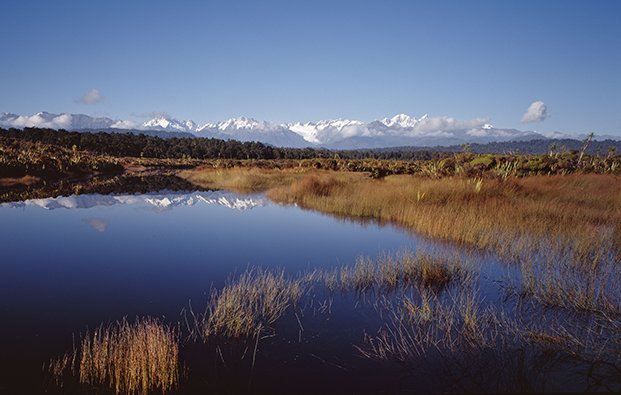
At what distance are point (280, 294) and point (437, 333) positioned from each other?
10.3ft

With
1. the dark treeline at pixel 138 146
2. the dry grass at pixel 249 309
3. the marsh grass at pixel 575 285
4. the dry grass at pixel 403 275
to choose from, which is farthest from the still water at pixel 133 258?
the dark treeline at pixel 138 146

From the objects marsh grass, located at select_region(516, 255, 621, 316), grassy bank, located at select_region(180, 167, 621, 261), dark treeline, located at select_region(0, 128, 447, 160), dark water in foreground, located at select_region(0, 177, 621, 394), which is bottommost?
dark water in foreground, located at select_region(0, 177, 621, 394)

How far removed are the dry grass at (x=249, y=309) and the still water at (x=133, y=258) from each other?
843 mm

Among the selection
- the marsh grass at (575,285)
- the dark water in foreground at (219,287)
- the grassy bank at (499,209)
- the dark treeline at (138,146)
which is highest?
the dark treeline at (138,146)

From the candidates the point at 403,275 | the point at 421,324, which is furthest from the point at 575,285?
the point at 421,324

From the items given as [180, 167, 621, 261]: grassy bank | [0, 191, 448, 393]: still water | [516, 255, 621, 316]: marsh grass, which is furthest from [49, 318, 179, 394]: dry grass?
[180, 167, 621, 261]: grassy bank

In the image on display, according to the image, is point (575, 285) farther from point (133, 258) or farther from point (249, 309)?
point (133, 258)

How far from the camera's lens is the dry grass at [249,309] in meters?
6.81

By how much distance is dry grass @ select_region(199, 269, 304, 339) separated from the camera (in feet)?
22.3

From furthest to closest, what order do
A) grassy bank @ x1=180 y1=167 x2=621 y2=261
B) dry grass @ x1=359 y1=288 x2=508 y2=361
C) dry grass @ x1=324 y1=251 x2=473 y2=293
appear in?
grassy bank @ x1=180 y1=167 x2=621 y2=261 → dry grass @ x1=324 y1=251 x2=473 y2=293 → dry grass @ x1=359 y1=288 x2=508 y2=361

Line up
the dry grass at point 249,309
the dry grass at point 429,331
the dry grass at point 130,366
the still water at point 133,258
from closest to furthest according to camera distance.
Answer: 1. the dry grass at point 130,366
2. the dry grass at point 429,331
3. the still water at point 133,258
4. the dry grass at point 249,309

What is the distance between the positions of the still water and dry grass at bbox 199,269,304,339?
84cm

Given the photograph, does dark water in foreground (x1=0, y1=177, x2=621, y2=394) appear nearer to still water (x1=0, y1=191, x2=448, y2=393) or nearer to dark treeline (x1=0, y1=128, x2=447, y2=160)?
still water (x1=0, y1=191, x2=448, y2=393)

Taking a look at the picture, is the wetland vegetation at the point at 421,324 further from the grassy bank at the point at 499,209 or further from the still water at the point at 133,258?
the still water at the point at 133,258
